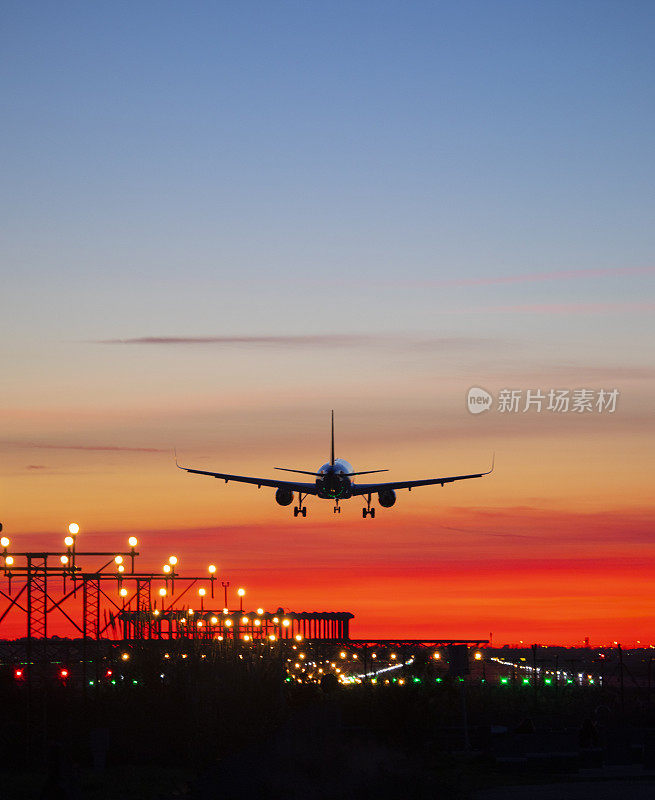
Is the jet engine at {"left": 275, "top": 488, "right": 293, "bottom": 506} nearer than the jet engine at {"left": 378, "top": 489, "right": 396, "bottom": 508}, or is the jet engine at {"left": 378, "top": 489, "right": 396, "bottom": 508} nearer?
the jet engine at {"left": 275, "top": 488, "right": 293, "bottom": 506}

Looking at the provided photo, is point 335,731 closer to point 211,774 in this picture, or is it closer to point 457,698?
point 211,774

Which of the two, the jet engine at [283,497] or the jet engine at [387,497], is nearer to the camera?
the jet engine at [283,497]

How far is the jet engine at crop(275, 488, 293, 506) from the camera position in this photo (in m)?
85.8

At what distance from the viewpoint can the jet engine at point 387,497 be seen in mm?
86938

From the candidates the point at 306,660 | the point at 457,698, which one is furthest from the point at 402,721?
the point at 306,660

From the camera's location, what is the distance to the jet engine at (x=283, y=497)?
282 feet

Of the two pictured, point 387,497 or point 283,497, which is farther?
point 387,497

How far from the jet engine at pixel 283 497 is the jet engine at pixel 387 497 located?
21.5 ft

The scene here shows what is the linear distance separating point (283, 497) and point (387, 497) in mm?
7513

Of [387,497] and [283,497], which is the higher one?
[387,497]

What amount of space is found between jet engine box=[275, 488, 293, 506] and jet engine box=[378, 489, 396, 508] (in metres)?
6.56

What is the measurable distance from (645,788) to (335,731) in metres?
10.3

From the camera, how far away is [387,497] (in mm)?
87375

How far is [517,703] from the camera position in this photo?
85.4 metres
